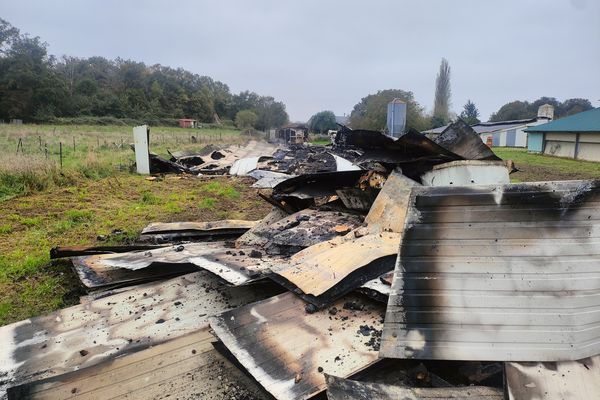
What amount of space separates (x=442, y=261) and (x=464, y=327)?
0.31m

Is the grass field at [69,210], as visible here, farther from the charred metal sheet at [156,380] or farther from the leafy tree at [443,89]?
the leafy tree at [443,89]

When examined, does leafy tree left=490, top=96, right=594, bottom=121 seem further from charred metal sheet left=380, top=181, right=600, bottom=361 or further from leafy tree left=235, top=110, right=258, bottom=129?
charred metal sheet left=380, top=181, right=600, bottom=361

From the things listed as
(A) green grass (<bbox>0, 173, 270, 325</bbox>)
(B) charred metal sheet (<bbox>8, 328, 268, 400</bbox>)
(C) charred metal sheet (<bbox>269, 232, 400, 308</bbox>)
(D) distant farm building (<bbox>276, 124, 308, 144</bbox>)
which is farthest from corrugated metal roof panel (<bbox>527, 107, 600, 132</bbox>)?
(B) charred metal sheet (<bbox>8, 328, 268, 400</bbox>)

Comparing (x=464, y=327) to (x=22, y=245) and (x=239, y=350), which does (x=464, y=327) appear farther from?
(x=22, y=245)

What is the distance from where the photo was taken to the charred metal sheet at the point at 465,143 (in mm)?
4305

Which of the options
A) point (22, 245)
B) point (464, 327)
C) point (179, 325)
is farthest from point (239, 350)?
point (22, 245)

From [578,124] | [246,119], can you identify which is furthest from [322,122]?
[578,124]

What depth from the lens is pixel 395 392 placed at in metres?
1.69

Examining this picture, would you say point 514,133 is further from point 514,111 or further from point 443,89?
point 514,111

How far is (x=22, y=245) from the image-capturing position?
4.76 m

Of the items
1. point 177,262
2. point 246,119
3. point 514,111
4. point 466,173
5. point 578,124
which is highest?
point 514,111

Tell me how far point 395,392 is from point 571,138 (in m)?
27.0

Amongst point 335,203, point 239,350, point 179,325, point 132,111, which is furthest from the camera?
point 132,111

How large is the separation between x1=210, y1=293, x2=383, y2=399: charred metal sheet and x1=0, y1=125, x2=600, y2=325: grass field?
6.50 feet
